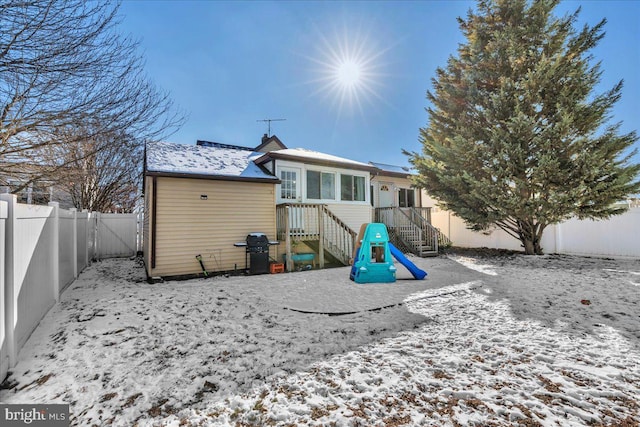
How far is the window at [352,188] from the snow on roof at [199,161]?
3.24 metres

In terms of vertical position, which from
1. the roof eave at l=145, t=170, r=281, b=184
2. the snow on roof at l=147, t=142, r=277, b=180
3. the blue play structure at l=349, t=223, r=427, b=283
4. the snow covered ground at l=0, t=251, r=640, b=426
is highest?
the snow on roof at l=147, t=142, r=277, b=180

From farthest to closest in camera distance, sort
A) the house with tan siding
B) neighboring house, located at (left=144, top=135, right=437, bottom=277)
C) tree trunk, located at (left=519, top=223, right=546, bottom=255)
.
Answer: tree trunk, located at (left=519, top=223, right=546, bottom=255) → neighboring house, located at (left=144, top=135, right=437, bottom=277) → the house with tan siding

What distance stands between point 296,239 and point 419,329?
558 cm

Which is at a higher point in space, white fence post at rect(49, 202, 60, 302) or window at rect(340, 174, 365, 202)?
window at rect(340, 174, 365, 202)

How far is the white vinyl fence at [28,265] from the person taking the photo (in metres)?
2.61

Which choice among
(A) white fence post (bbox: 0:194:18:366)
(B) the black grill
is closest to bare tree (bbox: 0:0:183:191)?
(A) white fence post (bbox: 0:194:18:366)

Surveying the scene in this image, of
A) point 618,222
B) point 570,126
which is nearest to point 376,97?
point 570,126

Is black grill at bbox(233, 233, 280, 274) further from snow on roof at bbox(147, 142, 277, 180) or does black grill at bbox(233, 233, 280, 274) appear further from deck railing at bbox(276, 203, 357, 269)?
snow on roof at bbox(147, 142, 277, 180)

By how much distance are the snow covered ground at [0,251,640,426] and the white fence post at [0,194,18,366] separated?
263 mm

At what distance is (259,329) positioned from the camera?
12.6 ft

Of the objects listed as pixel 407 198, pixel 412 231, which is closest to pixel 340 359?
pixel 412 231

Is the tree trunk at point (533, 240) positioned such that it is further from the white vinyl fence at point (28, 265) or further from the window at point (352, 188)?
the white vinyl fence at point (28, 265)

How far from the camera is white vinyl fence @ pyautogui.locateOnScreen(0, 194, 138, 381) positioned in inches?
103

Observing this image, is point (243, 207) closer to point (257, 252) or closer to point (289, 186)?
point (257, 252)
